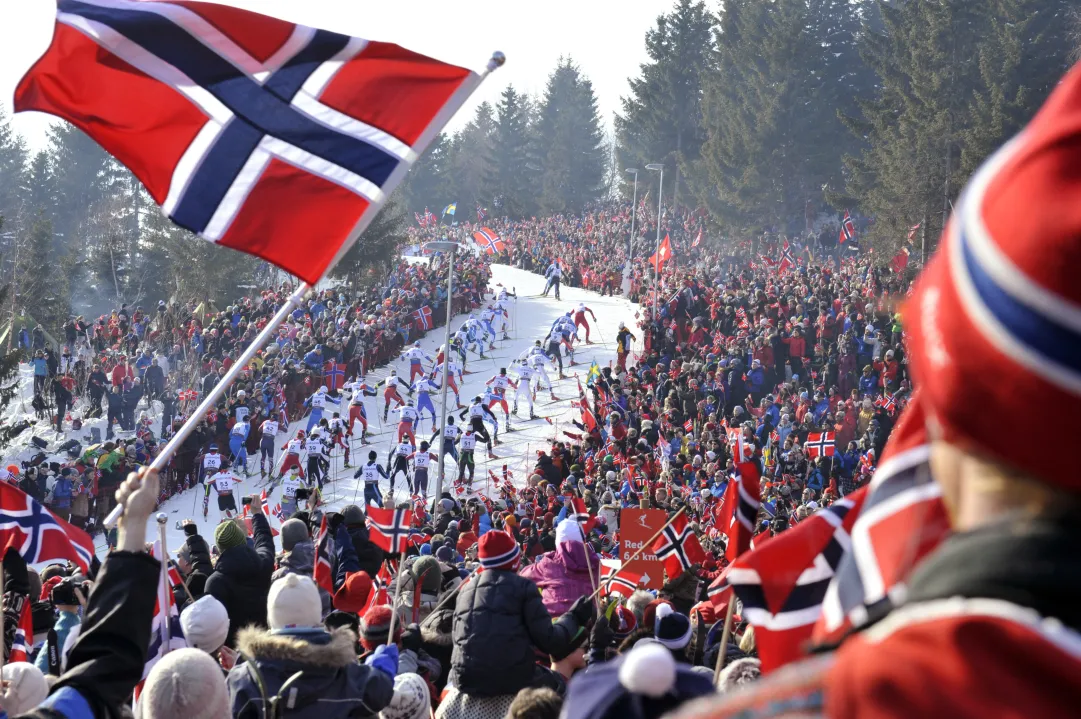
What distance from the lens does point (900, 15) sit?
45250 mm

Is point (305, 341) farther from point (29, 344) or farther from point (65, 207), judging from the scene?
point (65, 207)

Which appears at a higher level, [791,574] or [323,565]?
[791,574]

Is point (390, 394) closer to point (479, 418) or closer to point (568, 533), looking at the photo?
point (479, 418)

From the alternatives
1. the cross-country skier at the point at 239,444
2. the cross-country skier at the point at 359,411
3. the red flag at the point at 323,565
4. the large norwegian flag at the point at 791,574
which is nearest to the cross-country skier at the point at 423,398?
the cross-country skier at the point at 359,411

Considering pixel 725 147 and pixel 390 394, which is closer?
pixel 390 394

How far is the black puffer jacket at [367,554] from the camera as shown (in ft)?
29.2

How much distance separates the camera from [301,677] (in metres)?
3.91

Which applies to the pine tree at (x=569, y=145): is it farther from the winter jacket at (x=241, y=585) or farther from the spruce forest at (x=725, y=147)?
the winter jacket at (x=241, y=585)

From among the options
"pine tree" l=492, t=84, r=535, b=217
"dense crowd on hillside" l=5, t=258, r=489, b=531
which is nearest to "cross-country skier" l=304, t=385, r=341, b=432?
"dense crowd on hillside" l=5, t=258, r=489, b=531

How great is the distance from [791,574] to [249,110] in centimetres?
335

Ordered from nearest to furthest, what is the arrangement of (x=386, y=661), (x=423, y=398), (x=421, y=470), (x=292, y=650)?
(x=292, y=650)
(x=386, y=661)
(x=421, y=470)
(x=423, y=398)

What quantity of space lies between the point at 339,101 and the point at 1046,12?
39702 mm

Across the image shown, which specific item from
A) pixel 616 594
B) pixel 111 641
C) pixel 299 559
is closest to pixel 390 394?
pixel 616 594

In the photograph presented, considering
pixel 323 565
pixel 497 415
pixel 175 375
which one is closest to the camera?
pixel 323 565
